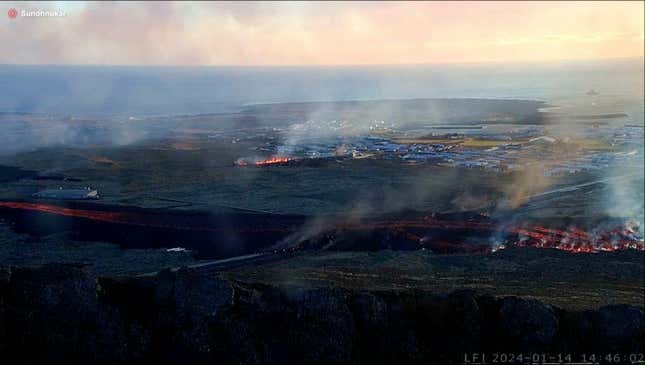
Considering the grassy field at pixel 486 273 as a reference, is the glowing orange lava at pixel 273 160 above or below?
above

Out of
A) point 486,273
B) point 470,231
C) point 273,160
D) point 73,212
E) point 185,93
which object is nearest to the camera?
point 486,273

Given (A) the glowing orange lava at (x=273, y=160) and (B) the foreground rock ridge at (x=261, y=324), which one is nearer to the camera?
(B) the foreground rock ridge at (x=261, y=324)

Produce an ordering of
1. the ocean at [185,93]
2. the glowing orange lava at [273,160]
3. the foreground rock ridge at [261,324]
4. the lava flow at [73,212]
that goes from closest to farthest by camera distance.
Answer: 1. the foreground rock ridge at [261,324]
2. the lava flow at [73,212]
3. the glowing orange lava at [273,160]
4. the ocean at [185,93]

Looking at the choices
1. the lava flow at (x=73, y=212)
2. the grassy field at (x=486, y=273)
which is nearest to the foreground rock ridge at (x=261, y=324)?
the grassy field at (x=486, y=273)

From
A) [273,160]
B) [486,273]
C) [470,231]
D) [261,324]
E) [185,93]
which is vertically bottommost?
[486,273]

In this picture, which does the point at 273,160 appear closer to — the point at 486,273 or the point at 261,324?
the point at 486,273

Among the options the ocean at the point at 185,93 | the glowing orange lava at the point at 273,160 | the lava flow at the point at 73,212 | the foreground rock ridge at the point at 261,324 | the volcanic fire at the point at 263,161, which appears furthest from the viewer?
the ocean at the point at 185,93

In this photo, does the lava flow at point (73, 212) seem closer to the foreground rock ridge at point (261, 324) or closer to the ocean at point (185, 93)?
the foreground rock ridge at point (261, 324)

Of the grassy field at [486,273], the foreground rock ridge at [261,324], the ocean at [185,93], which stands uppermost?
the ocean at [185,93]

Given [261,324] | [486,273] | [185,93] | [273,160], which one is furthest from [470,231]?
[185,93]

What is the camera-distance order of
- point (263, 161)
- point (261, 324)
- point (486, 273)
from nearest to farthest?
point (261, 324) → point (486, 273) → point (263, 161)
